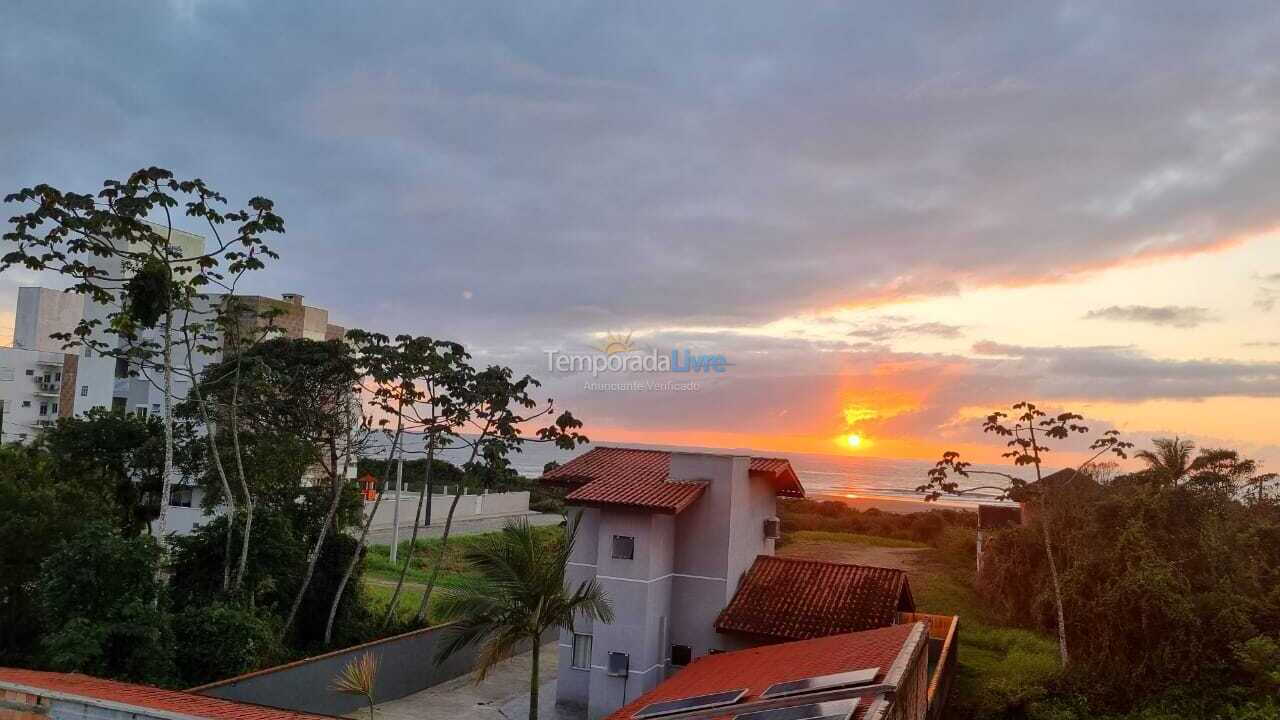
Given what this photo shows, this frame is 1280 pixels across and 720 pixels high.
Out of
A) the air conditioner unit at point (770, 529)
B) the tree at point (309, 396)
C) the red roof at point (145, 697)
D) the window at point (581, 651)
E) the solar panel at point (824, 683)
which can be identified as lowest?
the window at point (581, 651)

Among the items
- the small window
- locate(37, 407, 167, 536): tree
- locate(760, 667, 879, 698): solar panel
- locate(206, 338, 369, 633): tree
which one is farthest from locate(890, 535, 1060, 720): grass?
locate(37, 407, 167, 536): tree

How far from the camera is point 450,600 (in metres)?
14.0

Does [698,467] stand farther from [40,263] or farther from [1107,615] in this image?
[40,263]

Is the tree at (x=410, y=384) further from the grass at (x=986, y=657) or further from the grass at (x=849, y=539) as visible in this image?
the grass at (x=849, y=539)

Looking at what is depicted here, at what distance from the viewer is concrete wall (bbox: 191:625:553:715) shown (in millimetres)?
16188

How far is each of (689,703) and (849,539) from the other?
36627 millimetres

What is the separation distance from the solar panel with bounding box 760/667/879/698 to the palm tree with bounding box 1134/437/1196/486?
600 inches

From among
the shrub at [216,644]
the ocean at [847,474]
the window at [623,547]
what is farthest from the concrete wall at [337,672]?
the ocean at [847,474]

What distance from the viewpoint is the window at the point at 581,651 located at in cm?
1955

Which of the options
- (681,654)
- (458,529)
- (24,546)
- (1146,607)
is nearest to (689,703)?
(681,654)

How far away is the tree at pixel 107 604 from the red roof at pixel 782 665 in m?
9.38

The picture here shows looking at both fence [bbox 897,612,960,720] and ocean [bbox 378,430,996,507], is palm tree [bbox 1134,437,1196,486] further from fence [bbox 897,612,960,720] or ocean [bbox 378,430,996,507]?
ocean [bbox 378,430,996,507]

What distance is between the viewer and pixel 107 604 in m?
15.5

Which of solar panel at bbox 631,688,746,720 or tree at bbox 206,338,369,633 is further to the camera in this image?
tree at bbox 206,338,369,633
